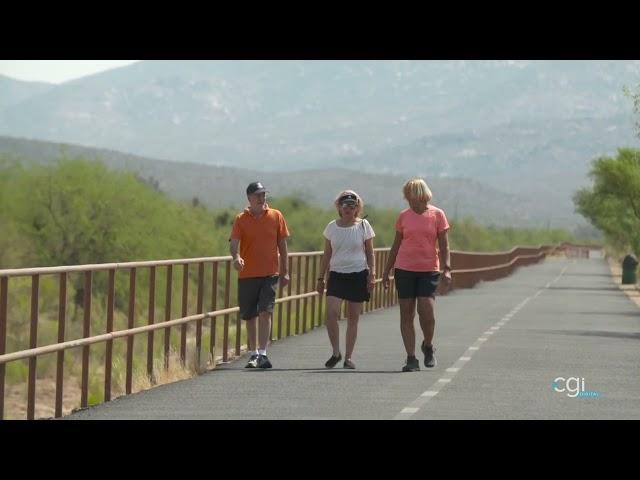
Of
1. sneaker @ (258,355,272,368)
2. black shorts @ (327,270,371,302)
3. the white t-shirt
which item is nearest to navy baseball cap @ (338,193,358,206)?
the white t-shirt

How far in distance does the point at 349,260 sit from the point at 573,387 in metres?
2.92

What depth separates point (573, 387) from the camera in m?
18.2

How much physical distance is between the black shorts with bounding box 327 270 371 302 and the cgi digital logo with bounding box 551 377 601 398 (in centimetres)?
230

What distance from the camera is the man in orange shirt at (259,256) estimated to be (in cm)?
1927

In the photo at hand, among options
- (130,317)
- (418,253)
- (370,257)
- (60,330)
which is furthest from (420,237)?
(60,330)

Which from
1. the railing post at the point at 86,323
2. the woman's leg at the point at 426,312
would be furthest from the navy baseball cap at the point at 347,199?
the railing post at the point at 86,323

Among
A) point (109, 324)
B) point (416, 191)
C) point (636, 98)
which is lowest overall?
point (109, 324)

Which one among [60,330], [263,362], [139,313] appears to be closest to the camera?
[60,330]

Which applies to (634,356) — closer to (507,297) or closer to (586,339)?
(586,339)

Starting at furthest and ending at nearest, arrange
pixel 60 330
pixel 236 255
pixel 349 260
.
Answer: pixel 349 260 < pixel 236 255 < pixel 60 330

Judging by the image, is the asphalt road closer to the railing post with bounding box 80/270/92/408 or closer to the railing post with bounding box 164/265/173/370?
Answer: the railing post with bounding box 80/270/92/408

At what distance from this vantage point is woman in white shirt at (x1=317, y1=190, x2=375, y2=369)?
63.8 feet

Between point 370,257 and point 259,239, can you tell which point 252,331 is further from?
point 370,257
